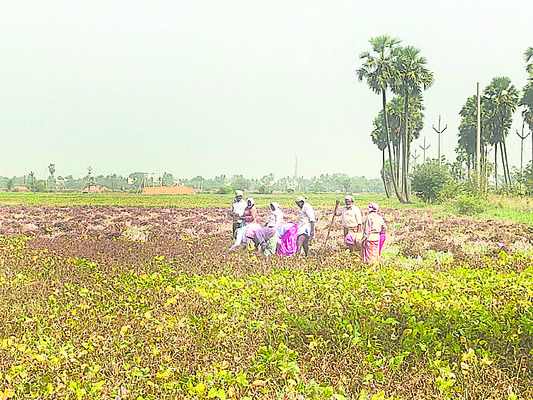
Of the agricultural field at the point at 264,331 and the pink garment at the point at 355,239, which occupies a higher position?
the pink garment at the point at 355,239

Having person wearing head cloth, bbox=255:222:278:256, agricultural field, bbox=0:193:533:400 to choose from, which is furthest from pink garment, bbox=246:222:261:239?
agricultural field, bbox=0:193:533:400

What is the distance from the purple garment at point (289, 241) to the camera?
36.9 feet

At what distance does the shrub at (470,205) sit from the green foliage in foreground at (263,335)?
23.2 metres

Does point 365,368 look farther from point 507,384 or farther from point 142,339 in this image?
point 142,339

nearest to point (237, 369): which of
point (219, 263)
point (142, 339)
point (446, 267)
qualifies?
point (142, 339)

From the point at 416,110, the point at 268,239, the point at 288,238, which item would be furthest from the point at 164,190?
the point at 288,238

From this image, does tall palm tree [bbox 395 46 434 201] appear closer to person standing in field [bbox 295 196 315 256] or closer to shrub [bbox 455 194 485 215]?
shrub [bbox 455 194 485 215]

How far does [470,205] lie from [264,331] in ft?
91.3

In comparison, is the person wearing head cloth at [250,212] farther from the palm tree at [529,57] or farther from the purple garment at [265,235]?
the palm tree at [529,57]

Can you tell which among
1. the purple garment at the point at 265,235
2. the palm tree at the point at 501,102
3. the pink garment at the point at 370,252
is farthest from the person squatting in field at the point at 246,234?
the palm tree at the point at 501,102

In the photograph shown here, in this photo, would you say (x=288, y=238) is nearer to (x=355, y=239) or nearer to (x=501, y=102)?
(x=355, y=239)

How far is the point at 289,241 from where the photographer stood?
11.3 metres

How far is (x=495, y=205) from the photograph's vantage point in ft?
116

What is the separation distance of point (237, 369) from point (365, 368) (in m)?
1.24
